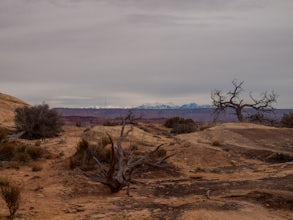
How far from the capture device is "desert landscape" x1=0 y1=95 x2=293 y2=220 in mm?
7121

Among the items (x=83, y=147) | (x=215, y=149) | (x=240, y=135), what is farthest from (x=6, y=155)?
(x=240, y=135)

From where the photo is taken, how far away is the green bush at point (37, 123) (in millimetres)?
20312

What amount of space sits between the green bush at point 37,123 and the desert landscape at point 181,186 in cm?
418

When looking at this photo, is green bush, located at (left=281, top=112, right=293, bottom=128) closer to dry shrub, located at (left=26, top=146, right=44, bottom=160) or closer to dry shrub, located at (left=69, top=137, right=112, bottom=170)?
dry shrub, located at (left=69, top=137, right=112, bottom=170)

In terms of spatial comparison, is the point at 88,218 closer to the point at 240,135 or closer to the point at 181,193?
the point at 181,193

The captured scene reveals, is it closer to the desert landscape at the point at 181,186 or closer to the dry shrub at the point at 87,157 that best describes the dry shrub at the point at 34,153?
the desert landscape at the point at 181,186

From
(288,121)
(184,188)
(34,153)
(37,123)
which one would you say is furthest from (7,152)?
(288,121)

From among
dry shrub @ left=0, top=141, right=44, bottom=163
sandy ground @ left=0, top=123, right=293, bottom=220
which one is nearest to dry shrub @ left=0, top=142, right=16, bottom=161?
dry shrub @ left=0, top=141, right=44, bottom=163

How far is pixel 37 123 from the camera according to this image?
20594mm

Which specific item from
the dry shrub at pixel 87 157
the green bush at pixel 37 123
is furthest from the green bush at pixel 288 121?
the dry shrub at pixel 87 157

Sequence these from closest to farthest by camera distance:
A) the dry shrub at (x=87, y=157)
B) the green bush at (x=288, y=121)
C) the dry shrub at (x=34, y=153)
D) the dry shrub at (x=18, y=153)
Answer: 1. the dry shrub at (x=87, y=157)
2. the dry shrub at (x=18, y=153)
3. the dry shrub at (x=34, y=153)
4. the green bush at (x=288, y=121)

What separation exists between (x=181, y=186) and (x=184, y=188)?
0.27 m

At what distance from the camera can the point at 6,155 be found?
13.3 m

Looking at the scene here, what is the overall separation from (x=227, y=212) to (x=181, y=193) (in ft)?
7.56
